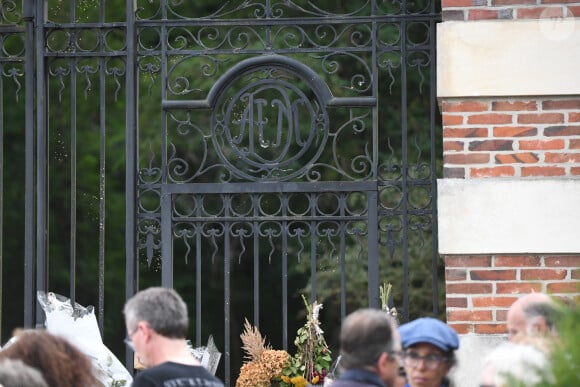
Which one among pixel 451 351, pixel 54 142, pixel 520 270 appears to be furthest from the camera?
pixel 54 142

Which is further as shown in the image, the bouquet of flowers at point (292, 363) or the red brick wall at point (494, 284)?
the bouquet of flowers at point (292, 363)

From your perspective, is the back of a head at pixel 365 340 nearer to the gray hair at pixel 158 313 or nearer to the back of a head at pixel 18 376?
the gray hair at pixel 158 313

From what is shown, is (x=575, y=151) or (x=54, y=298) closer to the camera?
(x=575, y=151)

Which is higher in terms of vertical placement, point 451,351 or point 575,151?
point 575,151

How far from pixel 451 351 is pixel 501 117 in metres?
2.24

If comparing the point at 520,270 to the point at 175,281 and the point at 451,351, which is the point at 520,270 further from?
the point at 175,281

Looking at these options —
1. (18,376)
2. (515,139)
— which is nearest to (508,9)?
(515,139)

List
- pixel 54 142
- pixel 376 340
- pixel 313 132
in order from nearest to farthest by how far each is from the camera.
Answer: pixel 376 340 → pixel 313 132 → pixel 54 142

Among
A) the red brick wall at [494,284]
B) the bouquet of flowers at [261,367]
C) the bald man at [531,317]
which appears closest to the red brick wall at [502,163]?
the red brick wall at [494,284]

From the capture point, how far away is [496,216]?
7090 mm

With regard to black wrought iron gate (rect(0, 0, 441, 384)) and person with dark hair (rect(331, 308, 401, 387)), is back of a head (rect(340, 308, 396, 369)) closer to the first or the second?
person with dark hair (rect(331, 308, 401, 387))

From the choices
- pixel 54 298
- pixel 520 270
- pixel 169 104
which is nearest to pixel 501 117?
pixel 520 270

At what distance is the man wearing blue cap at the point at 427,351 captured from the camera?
5.18m

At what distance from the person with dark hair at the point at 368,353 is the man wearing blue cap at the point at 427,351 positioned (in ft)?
1.49
